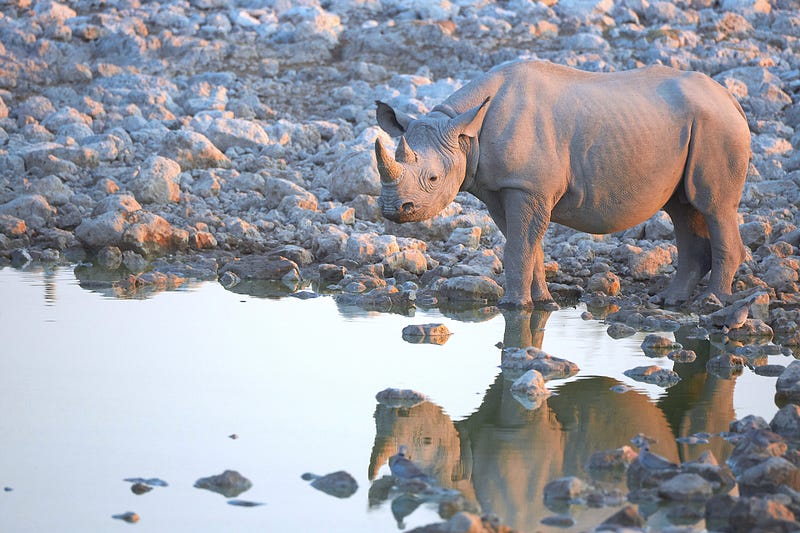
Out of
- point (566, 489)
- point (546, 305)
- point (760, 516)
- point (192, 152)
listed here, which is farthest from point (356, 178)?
point (760, 516)

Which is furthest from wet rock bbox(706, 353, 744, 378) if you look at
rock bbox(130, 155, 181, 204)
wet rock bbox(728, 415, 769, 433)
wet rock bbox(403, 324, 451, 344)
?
rock bbox(130, 155, 181, 204)

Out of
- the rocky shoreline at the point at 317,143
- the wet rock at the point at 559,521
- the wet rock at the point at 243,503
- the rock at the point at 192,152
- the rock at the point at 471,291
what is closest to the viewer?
the wet rock at the point at 559,521

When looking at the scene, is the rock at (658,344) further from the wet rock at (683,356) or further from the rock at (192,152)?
the rock at (192,152)

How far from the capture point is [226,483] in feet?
17.7

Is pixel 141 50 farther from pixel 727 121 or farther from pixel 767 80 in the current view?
pixel 727 121

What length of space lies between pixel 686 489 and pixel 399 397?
2086 millimetres

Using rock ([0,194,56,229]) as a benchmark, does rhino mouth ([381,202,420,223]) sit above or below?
above

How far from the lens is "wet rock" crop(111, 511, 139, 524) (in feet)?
16.4

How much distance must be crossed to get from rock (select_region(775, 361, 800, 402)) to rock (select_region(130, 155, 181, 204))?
27.7 feet

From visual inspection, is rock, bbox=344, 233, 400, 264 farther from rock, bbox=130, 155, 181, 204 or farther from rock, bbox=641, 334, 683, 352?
rock, bbox=641, 334, 683, 352

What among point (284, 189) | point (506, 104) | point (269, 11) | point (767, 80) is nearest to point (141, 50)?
point (269, 11)

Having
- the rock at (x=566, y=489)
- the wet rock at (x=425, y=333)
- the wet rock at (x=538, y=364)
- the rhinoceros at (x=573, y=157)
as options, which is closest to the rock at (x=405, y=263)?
the rhinoceros at (x=573, y=157)

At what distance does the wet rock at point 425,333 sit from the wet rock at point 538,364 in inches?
32.1

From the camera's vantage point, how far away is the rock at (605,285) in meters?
10.9
